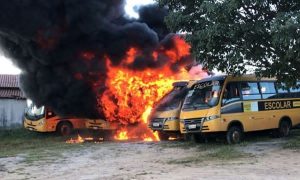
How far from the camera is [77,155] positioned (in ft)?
48.3

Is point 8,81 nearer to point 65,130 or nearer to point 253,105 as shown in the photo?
point 65,130

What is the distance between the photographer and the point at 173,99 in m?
18.1

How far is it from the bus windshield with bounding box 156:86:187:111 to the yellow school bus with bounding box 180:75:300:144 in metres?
1.08

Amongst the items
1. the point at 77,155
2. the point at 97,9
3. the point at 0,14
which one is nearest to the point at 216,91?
the point at 77,155

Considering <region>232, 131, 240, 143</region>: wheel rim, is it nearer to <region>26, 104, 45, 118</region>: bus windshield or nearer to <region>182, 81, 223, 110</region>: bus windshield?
<region>182, 81, 223, 110</region>: bus windshield

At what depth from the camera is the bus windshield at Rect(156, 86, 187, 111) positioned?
17.9m

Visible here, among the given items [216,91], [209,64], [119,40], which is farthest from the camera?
[119,40]

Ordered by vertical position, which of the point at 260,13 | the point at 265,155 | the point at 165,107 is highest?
the point at 260,13

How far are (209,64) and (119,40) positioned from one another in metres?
8.10

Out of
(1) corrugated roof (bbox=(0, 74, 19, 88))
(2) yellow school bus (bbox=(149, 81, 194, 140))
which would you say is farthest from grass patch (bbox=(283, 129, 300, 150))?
(1) corrugated roof (bbox=(0, 74, 19, 88))

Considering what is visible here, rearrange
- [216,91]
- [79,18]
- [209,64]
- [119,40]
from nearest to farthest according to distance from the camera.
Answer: [209,64], [216,91], [79,18], [119,40]

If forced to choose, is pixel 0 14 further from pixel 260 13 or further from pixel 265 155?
pixel 265 155

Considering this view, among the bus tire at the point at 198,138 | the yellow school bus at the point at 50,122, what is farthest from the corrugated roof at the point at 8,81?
the bus tire at the point at 198,138

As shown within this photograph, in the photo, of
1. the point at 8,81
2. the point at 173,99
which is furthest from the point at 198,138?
the point at 8,81
